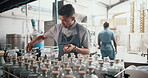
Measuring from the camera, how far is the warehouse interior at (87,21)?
7.27ft

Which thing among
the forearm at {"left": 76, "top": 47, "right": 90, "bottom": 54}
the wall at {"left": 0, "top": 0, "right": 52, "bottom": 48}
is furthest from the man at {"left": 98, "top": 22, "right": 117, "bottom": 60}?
the forearm at {"left": 76, "top": 47, "right": 90, "bottom": 54}

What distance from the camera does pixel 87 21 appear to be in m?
4.48

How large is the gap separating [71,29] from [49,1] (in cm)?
156

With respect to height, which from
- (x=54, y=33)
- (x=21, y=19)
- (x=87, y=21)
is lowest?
(x=54, y=33)

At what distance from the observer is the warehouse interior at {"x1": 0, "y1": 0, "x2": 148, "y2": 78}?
2217 mm

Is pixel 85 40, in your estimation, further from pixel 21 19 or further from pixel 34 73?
pixel 21 19

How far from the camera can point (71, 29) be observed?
1830 mm

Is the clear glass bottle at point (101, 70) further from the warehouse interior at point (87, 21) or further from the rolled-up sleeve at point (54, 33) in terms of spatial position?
the rolled-up sleeve at point (54, 33)

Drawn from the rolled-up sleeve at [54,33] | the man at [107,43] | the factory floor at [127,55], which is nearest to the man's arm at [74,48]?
the rolled-up sleeve at [54,33]

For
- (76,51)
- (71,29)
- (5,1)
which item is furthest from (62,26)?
(5,1)

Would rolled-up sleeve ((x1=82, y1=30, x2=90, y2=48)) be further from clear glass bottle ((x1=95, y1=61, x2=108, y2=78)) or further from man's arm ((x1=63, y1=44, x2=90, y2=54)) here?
clear glass bottle ((x1=95, y1=61, x2=108, y2=78))

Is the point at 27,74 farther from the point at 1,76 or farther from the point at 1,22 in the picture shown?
the point at 1,22

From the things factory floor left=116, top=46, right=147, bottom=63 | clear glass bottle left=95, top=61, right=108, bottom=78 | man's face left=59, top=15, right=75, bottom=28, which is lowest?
factory floor left=116, top=46, right=147, bottom=63

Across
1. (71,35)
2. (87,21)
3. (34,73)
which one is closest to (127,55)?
(87,21)
